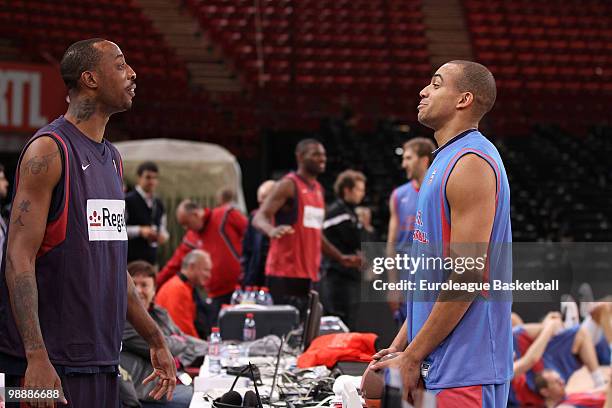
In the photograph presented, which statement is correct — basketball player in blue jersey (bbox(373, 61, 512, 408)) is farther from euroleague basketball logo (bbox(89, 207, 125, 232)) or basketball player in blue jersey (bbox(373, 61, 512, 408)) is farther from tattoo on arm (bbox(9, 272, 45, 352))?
tattoo on arm (bbox(9, 272, 45, 352))

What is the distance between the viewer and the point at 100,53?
2.85m

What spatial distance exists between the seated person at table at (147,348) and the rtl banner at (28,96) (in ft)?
27.9

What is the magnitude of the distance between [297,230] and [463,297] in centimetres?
398

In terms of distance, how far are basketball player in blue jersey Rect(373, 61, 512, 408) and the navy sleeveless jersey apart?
2.84 ft

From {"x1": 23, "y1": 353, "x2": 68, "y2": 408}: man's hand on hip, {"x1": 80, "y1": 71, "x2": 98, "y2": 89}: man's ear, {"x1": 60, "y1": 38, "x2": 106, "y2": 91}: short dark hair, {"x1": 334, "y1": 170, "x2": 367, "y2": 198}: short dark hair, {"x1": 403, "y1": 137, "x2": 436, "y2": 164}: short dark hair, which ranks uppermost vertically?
{"x1": 403, "y1": 137, "x2": 436, "y2": 164}: short dark hair

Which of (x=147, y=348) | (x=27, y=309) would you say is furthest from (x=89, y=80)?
(x=147, y=348)

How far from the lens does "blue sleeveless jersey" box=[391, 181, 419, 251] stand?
23.1ft

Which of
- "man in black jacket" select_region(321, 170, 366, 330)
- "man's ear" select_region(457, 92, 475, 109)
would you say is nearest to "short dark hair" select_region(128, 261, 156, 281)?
"man's ear" select_region(457, 92, 475, 109)

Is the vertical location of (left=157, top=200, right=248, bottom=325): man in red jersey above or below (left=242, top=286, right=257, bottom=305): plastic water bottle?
above

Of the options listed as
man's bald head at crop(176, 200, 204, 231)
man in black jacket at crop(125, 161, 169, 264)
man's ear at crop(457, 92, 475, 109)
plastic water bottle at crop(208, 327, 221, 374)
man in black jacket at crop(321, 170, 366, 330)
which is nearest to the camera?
man's ear at crop(457, 92, 475, 109)

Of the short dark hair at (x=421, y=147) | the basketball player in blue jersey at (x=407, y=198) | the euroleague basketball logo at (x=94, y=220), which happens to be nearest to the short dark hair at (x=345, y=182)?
the basketball player in blue jersey at (x=407, y=198)

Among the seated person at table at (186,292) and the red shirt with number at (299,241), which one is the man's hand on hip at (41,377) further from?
the red shirt with number at (299,241)

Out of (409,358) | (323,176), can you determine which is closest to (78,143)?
(409,358)

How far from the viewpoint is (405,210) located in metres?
7.13
